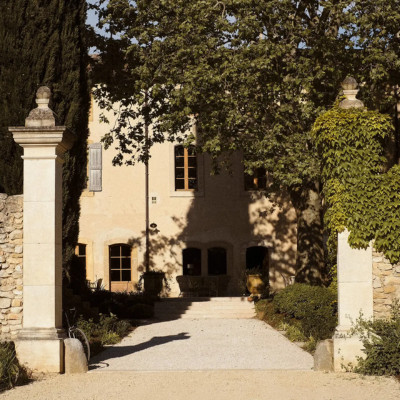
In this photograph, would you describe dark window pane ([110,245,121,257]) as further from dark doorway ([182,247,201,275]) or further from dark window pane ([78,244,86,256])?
dark doorway ([182,247,201,275])

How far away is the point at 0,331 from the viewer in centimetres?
1026

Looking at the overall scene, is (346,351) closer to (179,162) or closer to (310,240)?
(310,240)

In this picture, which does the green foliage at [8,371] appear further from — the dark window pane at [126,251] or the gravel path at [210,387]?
the dark window pane at [126,251]

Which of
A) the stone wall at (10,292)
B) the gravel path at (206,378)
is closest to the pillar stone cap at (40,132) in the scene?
the stone wall at (10,292)

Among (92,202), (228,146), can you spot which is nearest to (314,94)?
(228,146)

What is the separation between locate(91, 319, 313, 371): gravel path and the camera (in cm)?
1042

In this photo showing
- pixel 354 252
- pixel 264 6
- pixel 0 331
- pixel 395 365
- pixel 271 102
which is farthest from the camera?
pixel 271 102

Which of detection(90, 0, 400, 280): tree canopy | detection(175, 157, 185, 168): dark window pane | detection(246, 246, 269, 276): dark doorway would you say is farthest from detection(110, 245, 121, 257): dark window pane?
detection(90, 0, 400, 280): tree canopy

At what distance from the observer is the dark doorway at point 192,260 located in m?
24.4

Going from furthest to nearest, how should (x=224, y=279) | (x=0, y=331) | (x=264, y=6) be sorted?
(x=224, y=279)
(x=264, y=6)
(x=0, y=331)

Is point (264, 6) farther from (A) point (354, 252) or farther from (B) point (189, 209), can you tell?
(B) point (189, 209)

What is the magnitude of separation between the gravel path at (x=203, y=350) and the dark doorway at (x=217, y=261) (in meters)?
7.65

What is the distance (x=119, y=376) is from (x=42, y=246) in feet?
6.13

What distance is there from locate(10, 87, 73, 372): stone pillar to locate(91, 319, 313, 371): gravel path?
983mm
